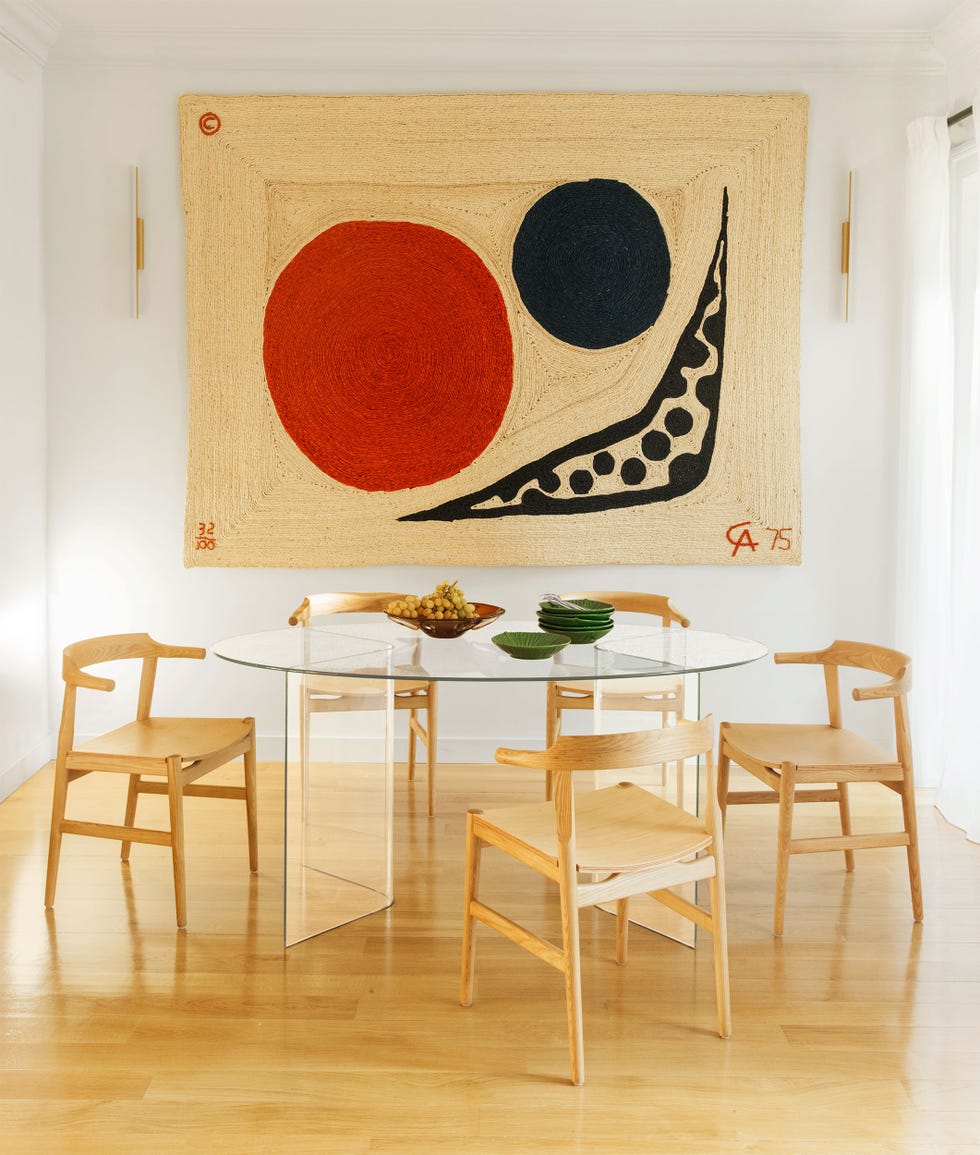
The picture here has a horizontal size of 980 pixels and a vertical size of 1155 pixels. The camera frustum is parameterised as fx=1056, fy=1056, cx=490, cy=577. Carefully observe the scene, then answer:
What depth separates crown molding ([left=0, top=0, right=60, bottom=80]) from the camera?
3652mm

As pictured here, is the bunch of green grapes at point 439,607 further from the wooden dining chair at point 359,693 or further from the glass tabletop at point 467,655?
the wooden dining chair at point 359,693

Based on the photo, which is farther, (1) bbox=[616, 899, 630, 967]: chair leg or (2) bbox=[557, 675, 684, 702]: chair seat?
(2) bbox=[557, 675, 684, 702]: chair seat

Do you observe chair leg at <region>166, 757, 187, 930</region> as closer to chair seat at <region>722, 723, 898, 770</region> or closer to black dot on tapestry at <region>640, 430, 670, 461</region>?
chair seat at <region>722, 723, 898, 770</region>

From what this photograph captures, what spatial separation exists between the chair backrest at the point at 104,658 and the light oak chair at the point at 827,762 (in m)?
1.58

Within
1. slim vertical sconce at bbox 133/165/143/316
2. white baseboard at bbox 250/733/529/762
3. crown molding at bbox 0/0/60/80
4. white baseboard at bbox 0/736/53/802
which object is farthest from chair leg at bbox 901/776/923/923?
crown molding at bbox 0/0/60/80

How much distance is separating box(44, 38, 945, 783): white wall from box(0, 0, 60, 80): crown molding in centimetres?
13

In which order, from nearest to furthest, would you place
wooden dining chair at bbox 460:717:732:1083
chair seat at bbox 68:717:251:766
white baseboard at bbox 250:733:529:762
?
wooden dining chair at bbox 460:717:732:1083 < chair seat at bbox 68:717:251:766 < white baseboard at bbox 250:733:529:762

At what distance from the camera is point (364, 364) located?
4098 millimetres

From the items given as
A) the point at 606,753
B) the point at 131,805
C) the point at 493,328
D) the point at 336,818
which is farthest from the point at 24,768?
the point at 606,753

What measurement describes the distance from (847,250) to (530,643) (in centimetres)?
231

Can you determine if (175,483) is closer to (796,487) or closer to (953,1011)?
(796,487)

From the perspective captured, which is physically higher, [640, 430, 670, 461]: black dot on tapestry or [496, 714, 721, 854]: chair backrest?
[640, 430, 670, 461]: black dot on tapestry

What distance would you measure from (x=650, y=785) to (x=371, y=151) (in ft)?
8.70

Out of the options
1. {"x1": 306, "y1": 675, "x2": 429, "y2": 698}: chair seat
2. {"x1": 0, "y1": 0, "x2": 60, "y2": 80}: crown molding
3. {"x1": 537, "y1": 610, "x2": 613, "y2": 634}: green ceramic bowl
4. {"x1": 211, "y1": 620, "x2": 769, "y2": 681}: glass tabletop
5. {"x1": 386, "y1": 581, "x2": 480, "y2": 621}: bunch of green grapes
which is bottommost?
{"x1": 306, "y1": 675, "x2": 429, "y2": 698}: chair seat
